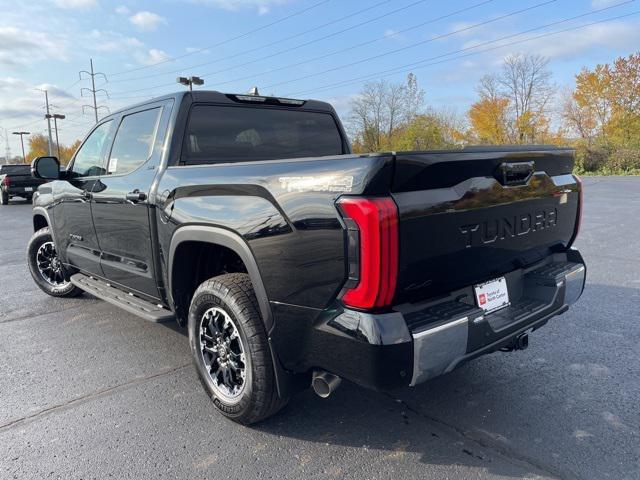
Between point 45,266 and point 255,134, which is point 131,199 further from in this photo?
point 45,266

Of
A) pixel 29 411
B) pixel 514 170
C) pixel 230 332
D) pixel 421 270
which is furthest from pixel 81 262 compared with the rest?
pixel 514 170

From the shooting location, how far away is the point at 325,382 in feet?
7.54

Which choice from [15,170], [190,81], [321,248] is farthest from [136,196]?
[190,81]

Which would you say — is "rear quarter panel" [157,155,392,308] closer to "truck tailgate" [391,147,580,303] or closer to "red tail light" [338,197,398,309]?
"red tail light" [338,197,398,309]

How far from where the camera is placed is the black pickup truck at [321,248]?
2023 millimetres

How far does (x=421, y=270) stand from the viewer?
2.15 m

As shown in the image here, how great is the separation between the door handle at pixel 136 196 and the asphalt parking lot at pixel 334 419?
125 centimetres

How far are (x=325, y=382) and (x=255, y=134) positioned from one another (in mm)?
2185

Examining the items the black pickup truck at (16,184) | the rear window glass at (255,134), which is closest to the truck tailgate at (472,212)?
the rear window glass at (255,134)

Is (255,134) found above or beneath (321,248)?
above

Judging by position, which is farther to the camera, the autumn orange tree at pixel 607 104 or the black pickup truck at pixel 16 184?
the autumn orange tree at pixel 607 104

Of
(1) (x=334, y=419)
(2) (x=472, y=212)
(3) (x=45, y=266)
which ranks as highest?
(2) (x=472, y=212)

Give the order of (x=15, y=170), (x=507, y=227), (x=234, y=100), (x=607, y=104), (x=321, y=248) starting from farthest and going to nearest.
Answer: (x=607, y=104) → (x=15, y=170) → (x=234, y=100) → (x=507, y=227) → (x=321, y=248)

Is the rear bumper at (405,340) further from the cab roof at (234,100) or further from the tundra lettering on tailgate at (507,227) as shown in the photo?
the cab roof at (234,100)
